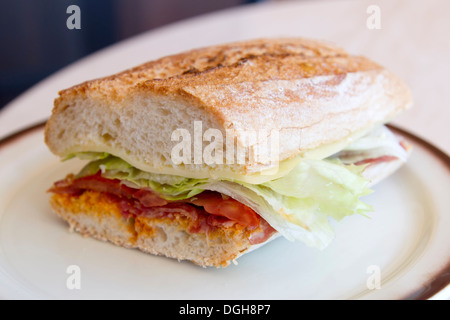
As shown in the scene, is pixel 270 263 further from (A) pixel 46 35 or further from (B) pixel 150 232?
(A) pixel 46 35

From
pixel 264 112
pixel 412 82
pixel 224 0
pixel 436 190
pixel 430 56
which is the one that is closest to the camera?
pixel 264 112

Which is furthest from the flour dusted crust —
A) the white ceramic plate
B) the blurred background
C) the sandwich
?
the blurred background

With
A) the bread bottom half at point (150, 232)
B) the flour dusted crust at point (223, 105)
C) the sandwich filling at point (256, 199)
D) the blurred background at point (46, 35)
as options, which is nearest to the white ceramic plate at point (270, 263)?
the bread bottom half at point (150, 232)

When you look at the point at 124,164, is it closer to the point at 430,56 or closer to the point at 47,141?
the point at 47,141

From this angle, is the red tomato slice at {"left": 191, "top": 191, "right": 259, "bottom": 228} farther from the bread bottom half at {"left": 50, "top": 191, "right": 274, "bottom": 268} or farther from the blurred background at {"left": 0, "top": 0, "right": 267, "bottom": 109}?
the blurred background at {"left": 0, "top": 0, "right": 267, "bottom": 109}
